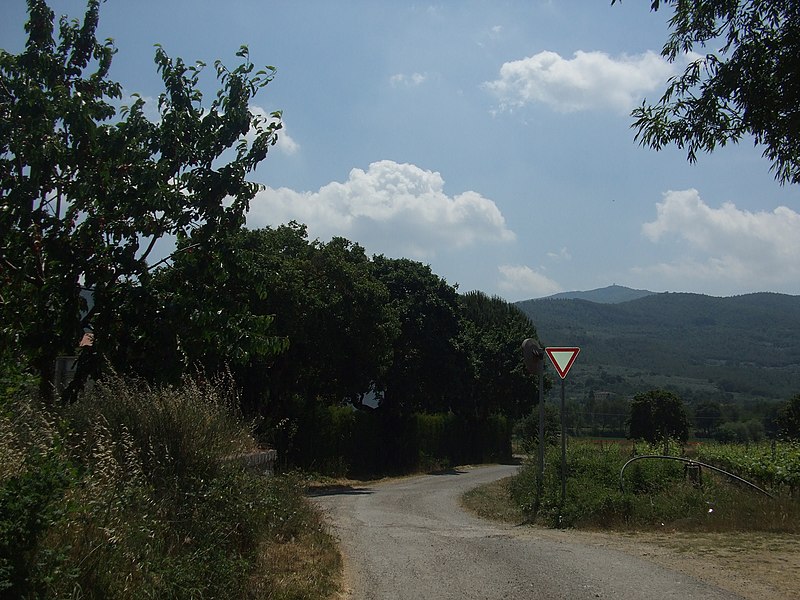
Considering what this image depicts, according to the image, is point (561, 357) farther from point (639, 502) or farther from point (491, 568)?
point (491, 568)

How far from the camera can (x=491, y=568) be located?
833 centimetres

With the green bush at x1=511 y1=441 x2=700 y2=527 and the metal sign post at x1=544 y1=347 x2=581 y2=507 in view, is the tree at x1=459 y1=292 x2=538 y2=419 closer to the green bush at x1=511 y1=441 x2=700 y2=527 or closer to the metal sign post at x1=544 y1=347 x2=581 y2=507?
the green bush at x1=511 y1=441 x2=700 y2=527

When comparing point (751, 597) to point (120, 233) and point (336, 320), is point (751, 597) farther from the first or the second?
point (336, 320)

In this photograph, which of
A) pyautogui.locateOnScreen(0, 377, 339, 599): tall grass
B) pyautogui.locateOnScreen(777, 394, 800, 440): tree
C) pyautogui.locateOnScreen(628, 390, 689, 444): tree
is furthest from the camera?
pyautogui.locateOnScreen(628, 390, 689, 444): tree

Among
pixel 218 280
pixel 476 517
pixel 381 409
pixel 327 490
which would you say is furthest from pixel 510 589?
pixel 381 409

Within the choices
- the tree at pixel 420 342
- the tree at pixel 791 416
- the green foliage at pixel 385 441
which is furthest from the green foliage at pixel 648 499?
the tree at pixel 791 416

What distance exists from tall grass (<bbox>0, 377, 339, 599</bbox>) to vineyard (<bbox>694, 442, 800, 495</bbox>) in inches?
366

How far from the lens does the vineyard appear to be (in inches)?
547

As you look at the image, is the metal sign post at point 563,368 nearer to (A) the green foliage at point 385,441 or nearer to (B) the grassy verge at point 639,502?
(B) the grassy verge at point 639,502

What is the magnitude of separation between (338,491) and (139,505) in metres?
17.0

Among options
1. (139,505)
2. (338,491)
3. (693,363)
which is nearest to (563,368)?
(139,505)

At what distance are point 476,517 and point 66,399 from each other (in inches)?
357

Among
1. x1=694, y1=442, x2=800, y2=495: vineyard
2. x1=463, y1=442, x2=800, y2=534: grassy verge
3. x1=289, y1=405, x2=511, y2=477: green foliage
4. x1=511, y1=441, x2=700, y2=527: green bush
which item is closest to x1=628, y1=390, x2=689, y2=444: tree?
x1=289, y1=405, x2=511, y2=477: green foliage

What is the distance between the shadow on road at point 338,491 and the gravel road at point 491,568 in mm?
8498
